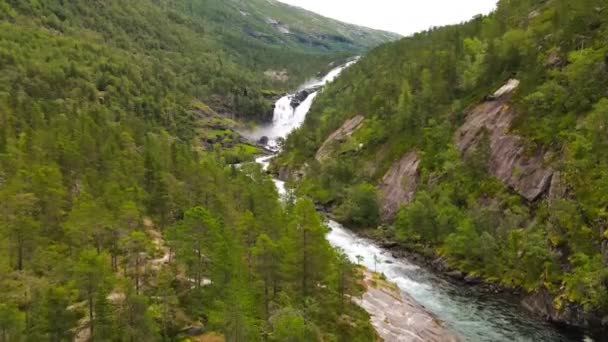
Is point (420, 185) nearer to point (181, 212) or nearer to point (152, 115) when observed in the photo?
point (181, 212)

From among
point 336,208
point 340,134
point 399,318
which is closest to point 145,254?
point 399,318

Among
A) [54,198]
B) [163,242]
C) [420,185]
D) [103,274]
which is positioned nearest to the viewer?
[103,274]

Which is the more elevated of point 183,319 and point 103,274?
point 103,274

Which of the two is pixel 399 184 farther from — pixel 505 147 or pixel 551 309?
pixel 551 309

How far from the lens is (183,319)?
3675 centimetres

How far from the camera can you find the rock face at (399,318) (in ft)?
150

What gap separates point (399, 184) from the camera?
317ft

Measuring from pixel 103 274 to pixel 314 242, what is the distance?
16.9 meters

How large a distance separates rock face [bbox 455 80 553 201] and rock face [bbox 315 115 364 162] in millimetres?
47407

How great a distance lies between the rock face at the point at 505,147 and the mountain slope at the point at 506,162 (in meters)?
0.20

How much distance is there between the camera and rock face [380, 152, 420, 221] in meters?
92.1

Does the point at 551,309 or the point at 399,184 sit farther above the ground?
the point at 399,184

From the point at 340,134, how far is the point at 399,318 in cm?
9576

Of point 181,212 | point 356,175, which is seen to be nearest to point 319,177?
point 356,175
